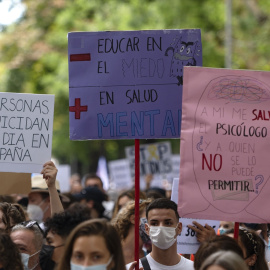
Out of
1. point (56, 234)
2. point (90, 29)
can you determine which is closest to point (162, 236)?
point (56, 234)

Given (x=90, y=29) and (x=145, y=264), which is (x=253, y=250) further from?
(x=90, y=29)

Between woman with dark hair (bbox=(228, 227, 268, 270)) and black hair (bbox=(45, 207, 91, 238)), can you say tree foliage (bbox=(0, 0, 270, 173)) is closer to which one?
woman with dark hair (bbox=(228, 227, 268, 270))

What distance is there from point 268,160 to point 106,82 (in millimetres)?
1509

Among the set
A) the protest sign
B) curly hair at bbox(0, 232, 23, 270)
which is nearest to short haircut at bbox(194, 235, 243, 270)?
curly hair at bbox(0, 232, 23, 270)

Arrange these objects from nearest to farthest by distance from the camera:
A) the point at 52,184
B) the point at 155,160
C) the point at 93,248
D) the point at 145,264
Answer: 1. the point at 93,248
2. the point at 145,264
3. the point at 52,184
4. the point at 155,160

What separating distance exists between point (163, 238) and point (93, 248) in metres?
1.49

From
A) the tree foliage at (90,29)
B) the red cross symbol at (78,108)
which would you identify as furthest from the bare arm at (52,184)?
the tree foliage at (90,29)

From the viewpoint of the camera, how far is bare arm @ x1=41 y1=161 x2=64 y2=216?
7.56 meters

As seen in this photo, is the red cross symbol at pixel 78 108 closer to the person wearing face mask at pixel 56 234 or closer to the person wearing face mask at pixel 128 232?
the person wearing face mask at pixel 56 234

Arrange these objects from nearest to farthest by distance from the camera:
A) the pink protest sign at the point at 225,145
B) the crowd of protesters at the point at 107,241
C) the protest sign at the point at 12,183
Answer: the crowd of protesters at the point at 107,241, the pink protest sign at the point at 225,145, the protest sign at the point at 12,183

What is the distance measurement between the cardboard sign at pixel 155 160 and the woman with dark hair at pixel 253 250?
875 centimetres

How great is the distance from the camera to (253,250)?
7.32m

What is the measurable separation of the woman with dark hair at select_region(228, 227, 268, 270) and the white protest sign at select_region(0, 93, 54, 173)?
1.71m

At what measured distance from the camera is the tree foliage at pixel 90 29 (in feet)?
99.1
